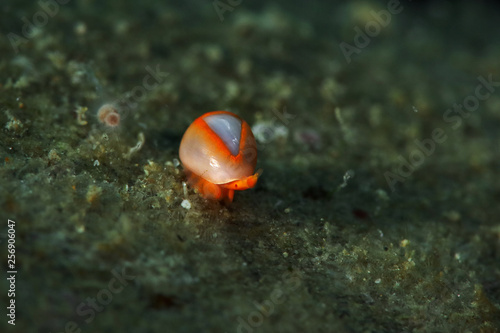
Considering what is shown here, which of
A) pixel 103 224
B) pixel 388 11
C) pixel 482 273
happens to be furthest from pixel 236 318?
pixel 388 11

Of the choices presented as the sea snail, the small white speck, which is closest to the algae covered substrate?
the small white speck

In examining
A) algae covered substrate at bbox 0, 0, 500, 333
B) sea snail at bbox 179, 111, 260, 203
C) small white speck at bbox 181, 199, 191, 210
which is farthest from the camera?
small white speck at bbox 181, 199, 191, 210

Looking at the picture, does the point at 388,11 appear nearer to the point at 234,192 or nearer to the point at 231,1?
the point at 231,1

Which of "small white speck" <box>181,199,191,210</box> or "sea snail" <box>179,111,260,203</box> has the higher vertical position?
"sea snail" <box>179,111,260,203</box>

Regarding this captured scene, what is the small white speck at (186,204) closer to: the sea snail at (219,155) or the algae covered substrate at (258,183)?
the algae covered substrate at (258,183)

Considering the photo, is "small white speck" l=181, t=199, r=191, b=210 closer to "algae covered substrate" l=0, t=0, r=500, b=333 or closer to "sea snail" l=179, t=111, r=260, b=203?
"algae covered substrate" l=0, t=0, r=500, b=333

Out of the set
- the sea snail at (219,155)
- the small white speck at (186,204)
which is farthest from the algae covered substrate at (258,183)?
the sea snail at (219,155)
